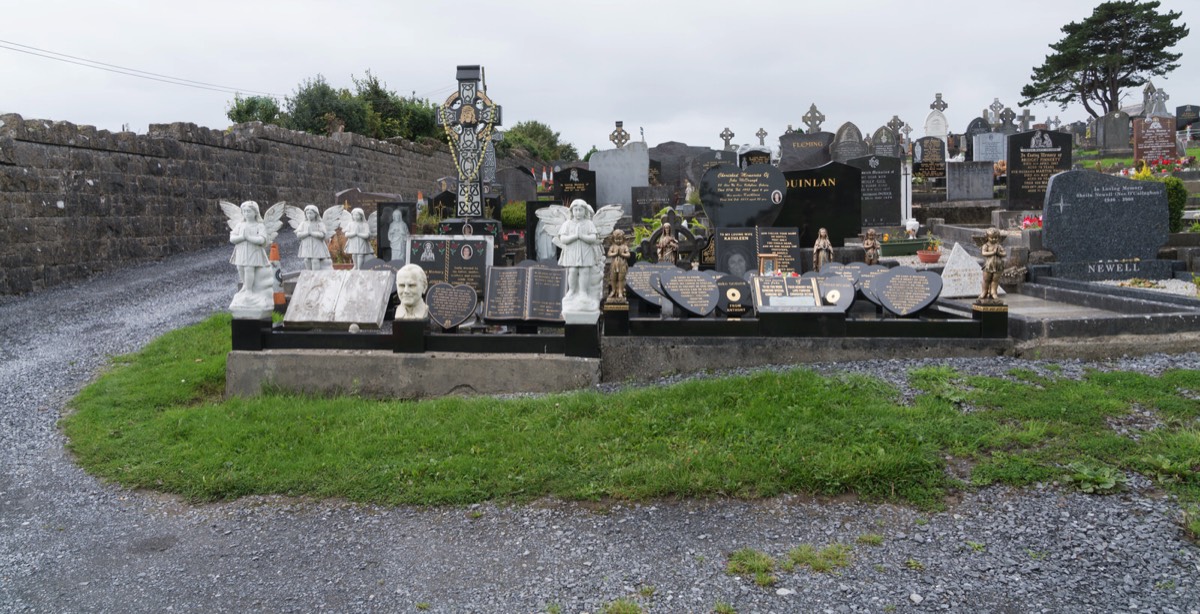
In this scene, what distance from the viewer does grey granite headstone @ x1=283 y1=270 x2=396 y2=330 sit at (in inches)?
320

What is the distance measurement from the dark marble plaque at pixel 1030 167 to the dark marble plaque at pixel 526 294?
10463 mm

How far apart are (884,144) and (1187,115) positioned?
77.6 feet

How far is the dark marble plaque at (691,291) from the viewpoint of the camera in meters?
7.98

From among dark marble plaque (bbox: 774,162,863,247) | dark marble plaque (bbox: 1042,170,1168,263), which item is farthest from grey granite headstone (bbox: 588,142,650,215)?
dark marble plaque (bbox: 1042,170,1168,263)

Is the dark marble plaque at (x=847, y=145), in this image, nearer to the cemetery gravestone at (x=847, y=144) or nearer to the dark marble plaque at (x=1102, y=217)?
the cemetery gravestone at (x=847, y=144)

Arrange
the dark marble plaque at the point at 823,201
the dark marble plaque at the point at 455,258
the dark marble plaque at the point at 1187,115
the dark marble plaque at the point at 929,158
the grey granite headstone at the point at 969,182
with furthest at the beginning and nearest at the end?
the dark marble plaque at the point at 1187,115 → the dark marble plaque at the point at 929,158 → the grey granite headstone at the point at 969,182 → the dark marble plaque at the point at 823,201 → the dark marble plaque at the point at 455,258

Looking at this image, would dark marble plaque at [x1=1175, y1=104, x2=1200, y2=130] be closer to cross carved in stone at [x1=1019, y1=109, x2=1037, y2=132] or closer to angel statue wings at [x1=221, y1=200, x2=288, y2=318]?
cross carved in stone at [x1=1019, y1=109, x2=1037, y2=132]

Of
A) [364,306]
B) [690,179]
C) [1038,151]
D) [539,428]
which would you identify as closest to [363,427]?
[539,428]

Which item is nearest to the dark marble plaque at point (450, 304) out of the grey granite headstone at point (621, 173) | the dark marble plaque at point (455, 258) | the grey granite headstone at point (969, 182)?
the dark marble plaque at point (455, 258)

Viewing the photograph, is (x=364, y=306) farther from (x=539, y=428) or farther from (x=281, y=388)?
(x=539, y=428)

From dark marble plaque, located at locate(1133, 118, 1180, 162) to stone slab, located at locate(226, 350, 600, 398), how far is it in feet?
67.3

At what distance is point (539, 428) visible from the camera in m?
6.00

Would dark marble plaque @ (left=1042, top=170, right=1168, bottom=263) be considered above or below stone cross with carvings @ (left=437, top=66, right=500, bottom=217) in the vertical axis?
below

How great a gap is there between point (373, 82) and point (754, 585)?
3487 centimetres
